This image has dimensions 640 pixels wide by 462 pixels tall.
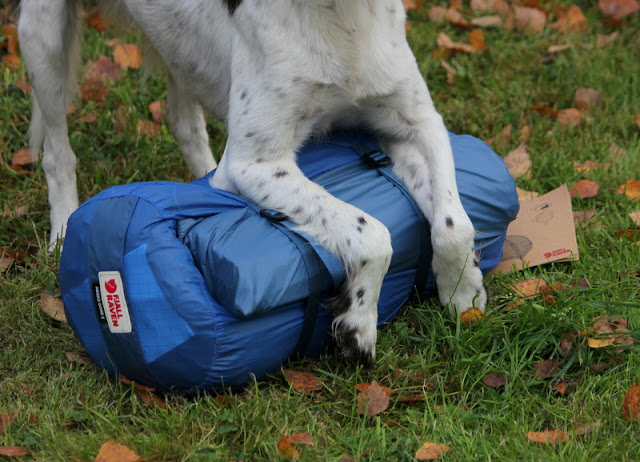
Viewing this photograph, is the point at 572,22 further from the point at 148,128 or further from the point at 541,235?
the point at 148,128

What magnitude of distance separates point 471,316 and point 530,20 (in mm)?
3138

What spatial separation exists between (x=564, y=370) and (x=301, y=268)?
0.87 metres

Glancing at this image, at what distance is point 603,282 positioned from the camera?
2.91 m

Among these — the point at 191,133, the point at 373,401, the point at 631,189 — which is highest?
the point at 191,133

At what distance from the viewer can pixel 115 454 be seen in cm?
215

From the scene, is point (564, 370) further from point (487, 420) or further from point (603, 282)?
point (603, 282)

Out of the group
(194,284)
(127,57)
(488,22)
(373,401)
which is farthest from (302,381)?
(488,22)

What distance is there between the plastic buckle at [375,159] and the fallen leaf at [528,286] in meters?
0.62

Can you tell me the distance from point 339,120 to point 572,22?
2.95m

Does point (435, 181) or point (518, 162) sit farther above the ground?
point (435, 181)

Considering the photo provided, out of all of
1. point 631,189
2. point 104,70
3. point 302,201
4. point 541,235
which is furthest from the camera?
point 104,70

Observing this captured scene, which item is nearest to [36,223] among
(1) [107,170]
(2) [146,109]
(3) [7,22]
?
(1) [107,170]

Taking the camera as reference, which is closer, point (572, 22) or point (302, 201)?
point (302, 201)

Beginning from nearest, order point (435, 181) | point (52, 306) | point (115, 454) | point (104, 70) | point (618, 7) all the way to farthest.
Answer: point (115, 454) → point (435, 181) → point (52, 306) → point (104, 70) → point (618, 7)
